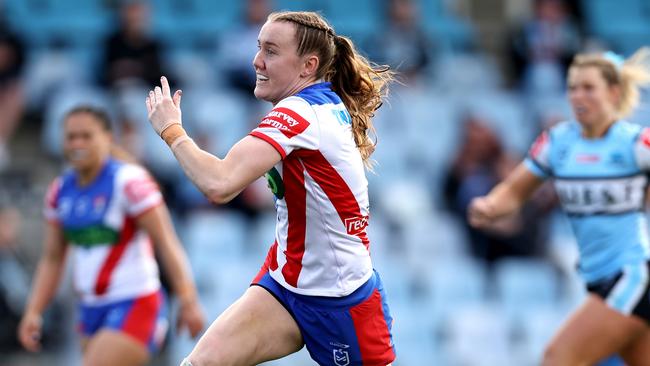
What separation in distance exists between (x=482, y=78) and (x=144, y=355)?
8005mm

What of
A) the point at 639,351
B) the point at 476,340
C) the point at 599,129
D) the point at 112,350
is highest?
the point at 599,129

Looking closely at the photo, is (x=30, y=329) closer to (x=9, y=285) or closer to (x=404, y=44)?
(x=9, y=285)

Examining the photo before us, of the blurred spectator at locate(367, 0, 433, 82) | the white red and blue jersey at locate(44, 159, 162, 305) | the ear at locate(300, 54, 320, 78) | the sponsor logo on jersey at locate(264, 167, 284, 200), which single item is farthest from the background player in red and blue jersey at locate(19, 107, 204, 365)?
the blurred spectator at locate(367, 0, 433, 82)

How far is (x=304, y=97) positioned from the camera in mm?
5391

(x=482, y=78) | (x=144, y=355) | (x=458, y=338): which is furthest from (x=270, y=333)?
(x=482, y=78)

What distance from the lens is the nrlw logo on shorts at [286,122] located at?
5184 mm

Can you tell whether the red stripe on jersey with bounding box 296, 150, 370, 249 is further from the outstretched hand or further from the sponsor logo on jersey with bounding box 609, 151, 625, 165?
the sponsor logo on jersey with bounding box 609, 151, 625, 165

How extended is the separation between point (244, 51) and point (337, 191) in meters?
7.10

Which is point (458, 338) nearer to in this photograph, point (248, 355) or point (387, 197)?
point (387, 197)

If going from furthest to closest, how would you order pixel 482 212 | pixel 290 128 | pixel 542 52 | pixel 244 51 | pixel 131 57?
1. pixel 542 52
2. pixel 244 51
3. pixel 131 57
4. pixel 482 212
5. pixel 290 128

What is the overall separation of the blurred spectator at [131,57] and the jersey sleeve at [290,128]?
6782mm

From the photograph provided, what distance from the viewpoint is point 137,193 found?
729 centimetres

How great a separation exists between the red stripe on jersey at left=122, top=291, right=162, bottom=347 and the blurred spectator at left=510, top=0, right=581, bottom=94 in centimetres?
776

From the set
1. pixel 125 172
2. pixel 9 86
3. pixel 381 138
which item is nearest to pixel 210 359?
pixel 125 172
